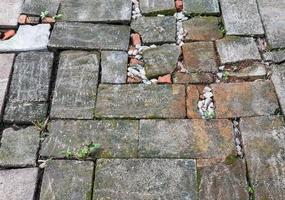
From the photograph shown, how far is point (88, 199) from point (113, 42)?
1600mm

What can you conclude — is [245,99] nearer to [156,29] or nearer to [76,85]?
[156,29]

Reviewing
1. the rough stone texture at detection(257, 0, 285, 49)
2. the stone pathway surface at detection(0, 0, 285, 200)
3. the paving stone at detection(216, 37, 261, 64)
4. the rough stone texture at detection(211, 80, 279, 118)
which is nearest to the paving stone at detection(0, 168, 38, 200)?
the stone pathway surface at detection(0, 0, 285, 200)

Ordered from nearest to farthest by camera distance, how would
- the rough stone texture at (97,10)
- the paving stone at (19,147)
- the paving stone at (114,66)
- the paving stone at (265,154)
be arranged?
the paving stone at (265,154), the paving stone at (19,147), the paving stone at (114,66), the rough stone texture at (97,10)

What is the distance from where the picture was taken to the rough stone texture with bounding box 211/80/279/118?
336 centimetres

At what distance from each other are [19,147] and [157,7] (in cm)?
198

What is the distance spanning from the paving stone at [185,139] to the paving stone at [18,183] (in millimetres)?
794

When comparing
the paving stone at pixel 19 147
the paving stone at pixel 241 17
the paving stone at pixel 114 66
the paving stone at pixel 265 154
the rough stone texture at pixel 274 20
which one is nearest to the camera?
the paving stone at pixel 265 154

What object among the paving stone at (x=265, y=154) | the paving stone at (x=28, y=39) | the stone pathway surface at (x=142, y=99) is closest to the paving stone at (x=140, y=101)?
the stone pathway surface at (x=142, y=99)

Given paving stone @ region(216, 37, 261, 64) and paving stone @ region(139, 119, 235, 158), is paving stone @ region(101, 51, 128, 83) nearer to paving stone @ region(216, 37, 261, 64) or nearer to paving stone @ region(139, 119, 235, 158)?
paving stone @ region(139, 119, 235, 158)

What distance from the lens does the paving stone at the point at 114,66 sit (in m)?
3.66

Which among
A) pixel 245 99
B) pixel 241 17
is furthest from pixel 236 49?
pixel 245 99

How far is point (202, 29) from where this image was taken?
4.06m

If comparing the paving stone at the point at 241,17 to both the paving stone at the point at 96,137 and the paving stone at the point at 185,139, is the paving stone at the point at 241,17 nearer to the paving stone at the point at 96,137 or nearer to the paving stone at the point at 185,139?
the paving stone at the point at 185,139

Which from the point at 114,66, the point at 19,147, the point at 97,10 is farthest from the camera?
the point at 97,10
